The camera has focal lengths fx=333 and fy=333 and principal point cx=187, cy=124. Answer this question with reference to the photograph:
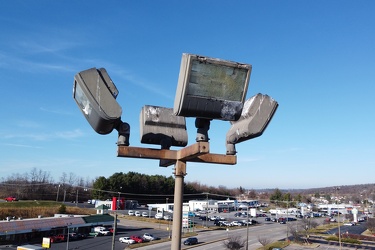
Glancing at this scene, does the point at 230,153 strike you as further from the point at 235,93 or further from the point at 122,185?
the point at 122,185

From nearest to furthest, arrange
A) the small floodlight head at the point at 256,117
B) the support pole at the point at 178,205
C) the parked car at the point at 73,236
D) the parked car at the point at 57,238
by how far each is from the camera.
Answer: the support pole at the point at 178,205, the small floodlight head at the point at 256,117, the parked car at the point at 57,238, the parked car at the point at 73,236

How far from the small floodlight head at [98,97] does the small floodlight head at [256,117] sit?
169 cm

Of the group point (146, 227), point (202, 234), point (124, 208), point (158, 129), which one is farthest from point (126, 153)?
point (124, 208)

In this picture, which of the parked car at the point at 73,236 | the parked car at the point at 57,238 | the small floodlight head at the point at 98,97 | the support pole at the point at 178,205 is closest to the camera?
the small floodlight head at the point at 98,97

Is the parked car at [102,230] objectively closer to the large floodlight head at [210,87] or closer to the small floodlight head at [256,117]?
the small floodlight head at [256,117]

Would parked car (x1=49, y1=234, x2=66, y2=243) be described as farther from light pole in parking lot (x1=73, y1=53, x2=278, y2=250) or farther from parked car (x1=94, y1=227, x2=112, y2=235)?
light pole in parking lot (x1=73, y1=53, x2=278, y2=250)

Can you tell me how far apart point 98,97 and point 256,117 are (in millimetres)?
2095

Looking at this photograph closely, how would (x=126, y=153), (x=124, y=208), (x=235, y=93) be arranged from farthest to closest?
(x=124, y=208)
(x=126, y=153)
(x=235, y=93)

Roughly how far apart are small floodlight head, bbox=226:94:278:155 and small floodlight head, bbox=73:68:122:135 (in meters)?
1.69

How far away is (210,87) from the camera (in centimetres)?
367

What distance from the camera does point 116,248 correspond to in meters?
30.2

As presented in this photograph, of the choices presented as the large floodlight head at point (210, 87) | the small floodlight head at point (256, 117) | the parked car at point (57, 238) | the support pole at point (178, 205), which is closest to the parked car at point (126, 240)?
the parked car at point (57, 238)

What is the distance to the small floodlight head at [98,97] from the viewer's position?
3838 mm

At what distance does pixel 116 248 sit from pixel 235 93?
97.1ft
